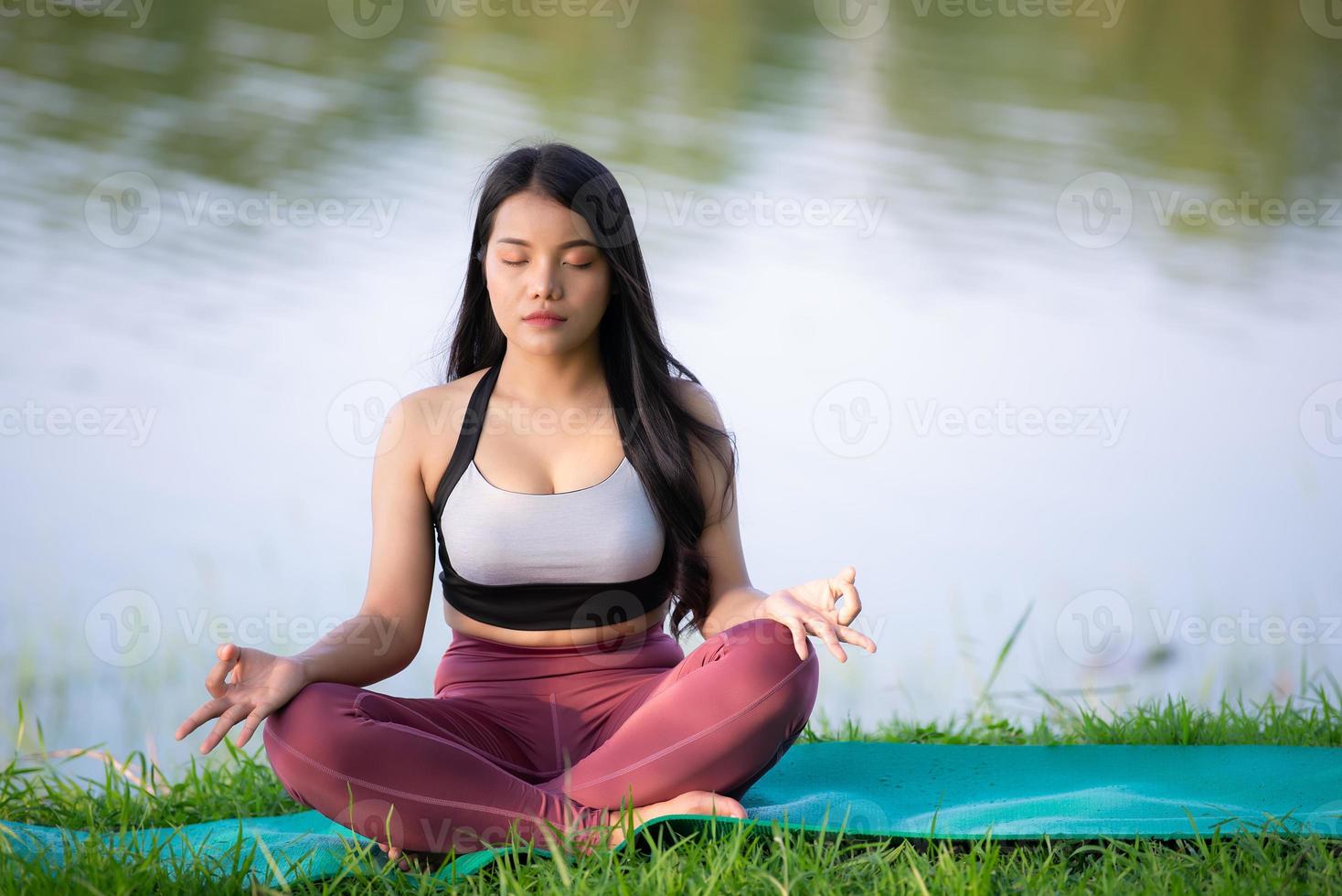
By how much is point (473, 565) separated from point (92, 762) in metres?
1.36

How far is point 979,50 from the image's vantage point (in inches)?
274

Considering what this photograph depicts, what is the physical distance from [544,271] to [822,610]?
2.29 feet

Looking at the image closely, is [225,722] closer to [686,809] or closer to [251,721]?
[251,721]

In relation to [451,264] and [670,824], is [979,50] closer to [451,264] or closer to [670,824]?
[451,264]

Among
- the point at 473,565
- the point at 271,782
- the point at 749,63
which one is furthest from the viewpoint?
the point at 749,63

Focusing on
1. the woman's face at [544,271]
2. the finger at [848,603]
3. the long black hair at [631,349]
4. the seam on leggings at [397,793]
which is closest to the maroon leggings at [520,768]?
the seam on leggings at [397,793]

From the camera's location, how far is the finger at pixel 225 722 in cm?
176

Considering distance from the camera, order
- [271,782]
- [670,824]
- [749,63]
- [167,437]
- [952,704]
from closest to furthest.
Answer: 1. [670,824]
2. [271,782]
3. [952,704]
4. [167,437]
5. [749,63]

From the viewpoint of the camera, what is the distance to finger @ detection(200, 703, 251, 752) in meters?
1.76

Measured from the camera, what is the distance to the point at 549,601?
2.14m

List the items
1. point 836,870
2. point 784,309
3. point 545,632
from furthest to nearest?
1. point 784,309
2. point 545,632
3. point 836,870

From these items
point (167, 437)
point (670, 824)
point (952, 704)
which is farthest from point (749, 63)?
point (670, 824)

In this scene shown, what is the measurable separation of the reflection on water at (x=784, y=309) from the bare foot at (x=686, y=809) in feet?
4.43

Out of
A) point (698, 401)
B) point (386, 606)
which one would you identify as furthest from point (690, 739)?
point (698, 401)
